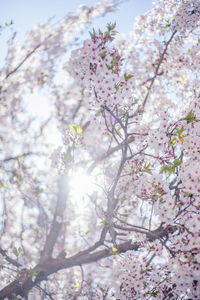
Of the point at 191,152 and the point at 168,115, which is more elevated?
the point at 168,115

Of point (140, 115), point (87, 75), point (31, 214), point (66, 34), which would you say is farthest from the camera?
point (31, 214)

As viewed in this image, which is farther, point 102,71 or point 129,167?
point 129,167

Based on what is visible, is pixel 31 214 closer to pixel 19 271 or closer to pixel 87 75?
pixel 19 271

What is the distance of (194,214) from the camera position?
2.67m

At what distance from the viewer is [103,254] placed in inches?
167

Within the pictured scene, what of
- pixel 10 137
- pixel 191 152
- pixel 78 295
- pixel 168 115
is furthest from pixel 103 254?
pixel 10 137

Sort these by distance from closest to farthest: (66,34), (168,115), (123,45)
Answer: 1. (168,115)
2. (123,45)
3. (66,34)

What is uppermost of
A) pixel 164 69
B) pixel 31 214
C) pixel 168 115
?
pixel 164 69

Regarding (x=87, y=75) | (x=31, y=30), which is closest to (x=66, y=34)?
(x=31, y=30)

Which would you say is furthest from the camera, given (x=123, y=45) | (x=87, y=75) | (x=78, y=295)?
(x=123, y=45)

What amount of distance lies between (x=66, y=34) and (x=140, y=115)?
844cm

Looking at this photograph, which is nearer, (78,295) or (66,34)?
(78,295)

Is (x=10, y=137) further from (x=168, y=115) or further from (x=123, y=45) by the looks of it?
(x=168, y=115)

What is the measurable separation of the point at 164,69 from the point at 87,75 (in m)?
4.56
